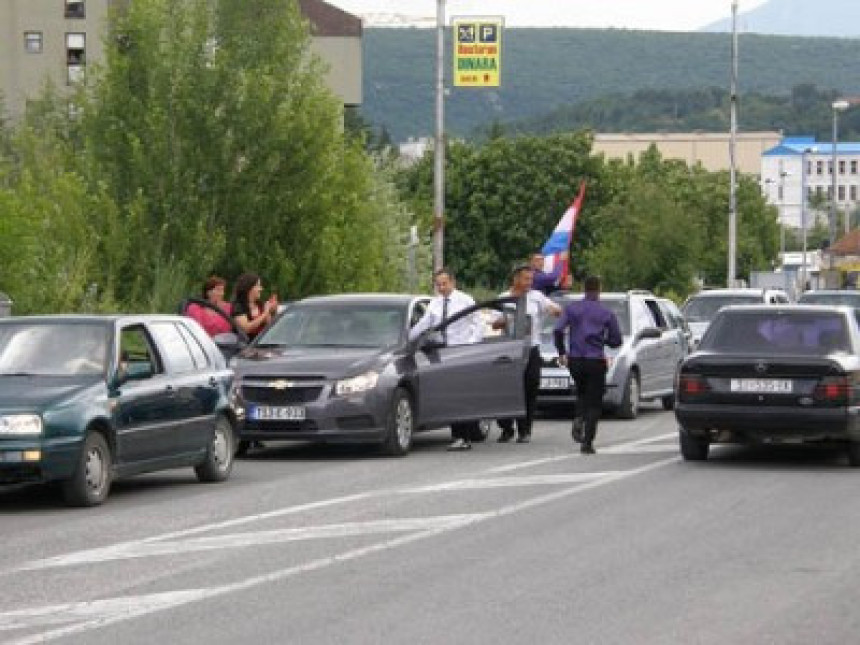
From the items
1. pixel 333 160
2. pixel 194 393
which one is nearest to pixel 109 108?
pixel 333 160

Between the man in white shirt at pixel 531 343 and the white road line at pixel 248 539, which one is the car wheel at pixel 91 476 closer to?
the white road line at pixel 248 539

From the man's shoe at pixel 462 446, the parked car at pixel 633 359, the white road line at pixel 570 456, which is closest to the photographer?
the white road line at pixel 570 456

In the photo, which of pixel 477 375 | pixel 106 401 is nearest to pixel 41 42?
pixel 477 375

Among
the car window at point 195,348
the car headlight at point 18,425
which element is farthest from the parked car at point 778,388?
the car headlight at point 18,425

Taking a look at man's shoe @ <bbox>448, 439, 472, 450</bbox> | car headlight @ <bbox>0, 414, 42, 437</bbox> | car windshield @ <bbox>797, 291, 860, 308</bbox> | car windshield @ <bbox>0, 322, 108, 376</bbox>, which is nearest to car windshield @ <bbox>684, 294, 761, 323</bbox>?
car windshield @ <bbox>797, 291, 860, 308</bbox>

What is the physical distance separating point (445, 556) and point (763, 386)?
7.58 m

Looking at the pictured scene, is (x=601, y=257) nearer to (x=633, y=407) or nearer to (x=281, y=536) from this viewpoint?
(x=633, y=407)

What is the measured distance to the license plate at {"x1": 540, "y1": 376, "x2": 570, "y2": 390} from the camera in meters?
28.5

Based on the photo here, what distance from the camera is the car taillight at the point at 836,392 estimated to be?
19859 mm

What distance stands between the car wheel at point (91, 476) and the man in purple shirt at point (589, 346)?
6593mm

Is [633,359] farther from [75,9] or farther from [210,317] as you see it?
[75,9]

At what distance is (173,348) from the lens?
59.4 feet

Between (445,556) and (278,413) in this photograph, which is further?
(278,413)

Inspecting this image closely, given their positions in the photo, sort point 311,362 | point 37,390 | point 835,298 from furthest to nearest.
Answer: point 835,298 < point 311,362 < point 37,390
